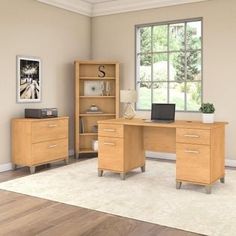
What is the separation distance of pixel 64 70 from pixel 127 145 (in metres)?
2.30

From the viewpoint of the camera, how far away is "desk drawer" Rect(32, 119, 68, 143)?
16.5ft

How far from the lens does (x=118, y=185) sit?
4320mm

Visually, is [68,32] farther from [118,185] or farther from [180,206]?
[180,206]

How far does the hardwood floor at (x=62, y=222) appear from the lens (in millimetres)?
2861

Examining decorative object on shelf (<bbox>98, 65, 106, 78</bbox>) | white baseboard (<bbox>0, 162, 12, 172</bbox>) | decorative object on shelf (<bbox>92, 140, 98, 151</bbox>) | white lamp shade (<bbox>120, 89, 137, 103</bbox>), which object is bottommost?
white baseboard (<bbox>0, 162, 12, 172</bbox>)

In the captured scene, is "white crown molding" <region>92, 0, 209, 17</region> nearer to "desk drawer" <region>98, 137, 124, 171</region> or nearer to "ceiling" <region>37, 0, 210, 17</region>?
"ceiling" <region>37, 0, 210, 17</region>

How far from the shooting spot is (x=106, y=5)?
6.54 metres

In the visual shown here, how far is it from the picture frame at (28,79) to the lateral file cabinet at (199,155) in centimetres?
261

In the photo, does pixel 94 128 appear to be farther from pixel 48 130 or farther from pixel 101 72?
pixel 48 130

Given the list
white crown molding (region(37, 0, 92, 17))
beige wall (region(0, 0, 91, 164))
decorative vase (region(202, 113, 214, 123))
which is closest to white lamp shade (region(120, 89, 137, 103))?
decorative vase (region(202, 113, 214, 123))

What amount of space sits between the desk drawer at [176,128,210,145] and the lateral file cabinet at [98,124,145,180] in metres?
0.81

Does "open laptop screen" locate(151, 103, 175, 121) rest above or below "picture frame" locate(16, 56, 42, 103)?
below

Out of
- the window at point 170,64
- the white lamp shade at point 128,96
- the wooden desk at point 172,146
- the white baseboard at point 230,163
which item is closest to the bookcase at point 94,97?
the window at point 170,64

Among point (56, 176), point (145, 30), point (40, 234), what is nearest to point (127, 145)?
point (56, 176)
